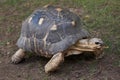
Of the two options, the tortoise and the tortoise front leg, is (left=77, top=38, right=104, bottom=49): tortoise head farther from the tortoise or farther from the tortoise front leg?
the tortoise front leg

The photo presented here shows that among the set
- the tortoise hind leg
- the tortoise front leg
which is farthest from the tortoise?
the tortoise hind leg

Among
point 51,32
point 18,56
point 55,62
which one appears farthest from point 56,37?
point 18,56

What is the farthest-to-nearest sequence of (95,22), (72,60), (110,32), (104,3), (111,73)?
(104,3), (95,22), (110,32), (72,60), (111,73)

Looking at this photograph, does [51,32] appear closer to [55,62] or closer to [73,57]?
[55,62]

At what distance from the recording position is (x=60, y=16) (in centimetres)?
536

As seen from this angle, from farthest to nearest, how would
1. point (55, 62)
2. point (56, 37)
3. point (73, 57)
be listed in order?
point (73, 57)
point (56, 37)
point (55, 62)

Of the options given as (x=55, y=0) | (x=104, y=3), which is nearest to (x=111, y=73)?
Result: (x=104, y=3)

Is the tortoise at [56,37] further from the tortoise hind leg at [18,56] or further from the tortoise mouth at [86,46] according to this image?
the tortoise hind leg at [18,56]

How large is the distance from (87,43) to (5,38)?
1.76 metres

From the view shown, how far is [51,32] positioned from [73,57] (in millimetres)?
552

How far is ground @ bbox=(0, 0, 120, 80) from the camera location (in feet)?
17.0

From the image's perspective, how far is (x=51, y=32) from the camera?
5.28m

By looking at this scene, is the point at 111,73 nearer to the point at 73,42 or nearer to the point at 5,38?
the point at 73,42

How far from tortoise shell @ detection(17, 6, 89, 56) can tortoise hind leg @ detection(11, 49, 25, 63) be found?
0.32 ft
